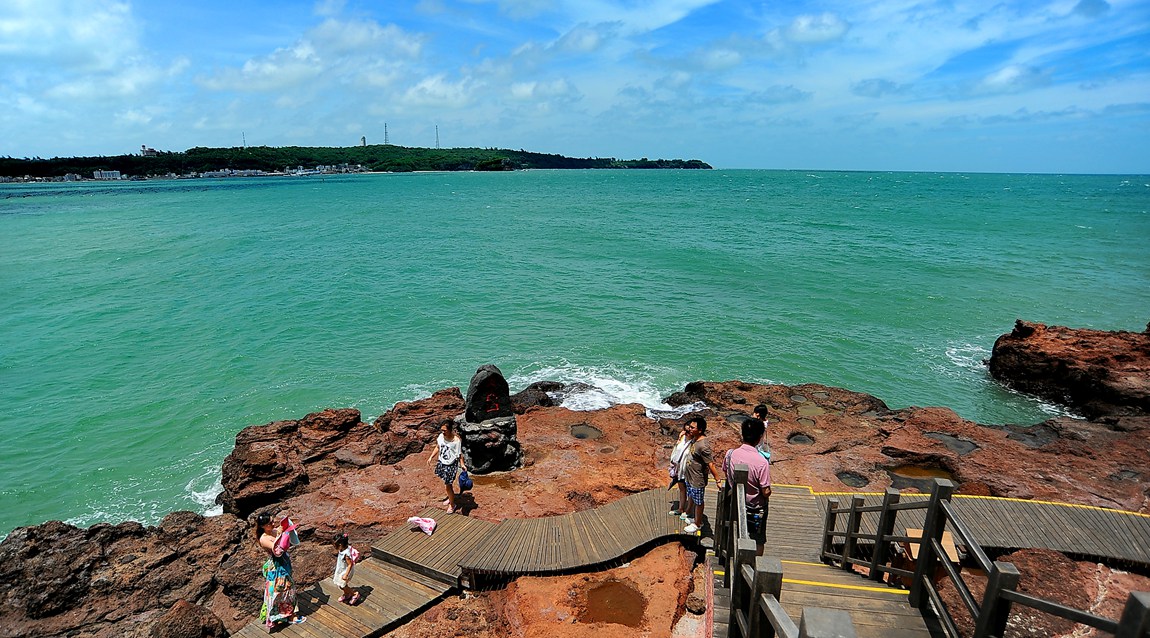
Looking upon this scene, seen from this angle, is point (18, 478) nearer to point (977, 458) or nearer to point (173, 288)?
point (173, 288)

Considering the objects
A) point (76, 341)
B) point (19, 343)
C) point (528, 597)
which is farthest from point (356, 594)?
point (19, 343)

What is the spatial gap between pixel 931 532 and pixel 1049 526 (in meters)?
6.40

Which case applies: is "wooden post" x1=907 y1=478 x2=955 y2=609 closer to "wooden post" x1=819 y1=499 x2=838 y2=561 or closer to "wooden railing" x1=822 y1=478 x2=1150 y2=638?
"wooden railing" x1=822 y1=478 x2=1150 y2=638

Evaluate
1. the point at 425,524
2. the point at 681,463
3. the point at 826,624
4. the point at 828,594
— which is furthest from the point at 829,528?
the point at 425,524

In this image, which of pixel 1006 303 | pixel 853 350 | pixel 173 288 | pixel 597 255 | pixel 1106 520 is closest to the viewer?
pixel 1106 520

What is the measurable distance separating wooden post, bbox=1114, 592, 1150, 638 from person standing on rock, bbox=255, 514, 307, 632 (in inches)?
341

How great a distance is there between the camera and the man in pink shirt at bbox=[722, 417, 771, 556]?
6699 mm

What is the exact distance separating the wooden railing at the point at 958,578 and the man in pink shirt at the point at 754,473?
4.15 ft

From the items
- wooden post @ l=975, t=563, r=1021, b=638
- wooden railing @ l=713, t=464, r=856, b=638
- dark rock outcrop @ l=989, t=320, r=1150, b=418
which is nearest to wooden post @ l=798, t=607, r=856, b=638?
wooden railing @ l=713, t=464, r=856, b=638

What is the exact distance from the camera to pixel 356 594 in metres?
8.38

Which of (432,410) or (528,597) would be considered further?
(432,410)

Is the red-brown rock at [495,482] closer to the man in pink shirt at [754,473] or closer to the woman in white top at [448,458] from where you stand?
the woman in white top at [448,458]

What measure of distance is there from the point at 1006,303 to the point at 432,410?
30.1 m

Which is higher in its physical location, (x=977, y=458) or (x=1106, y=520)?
(x=1106, y=520)
